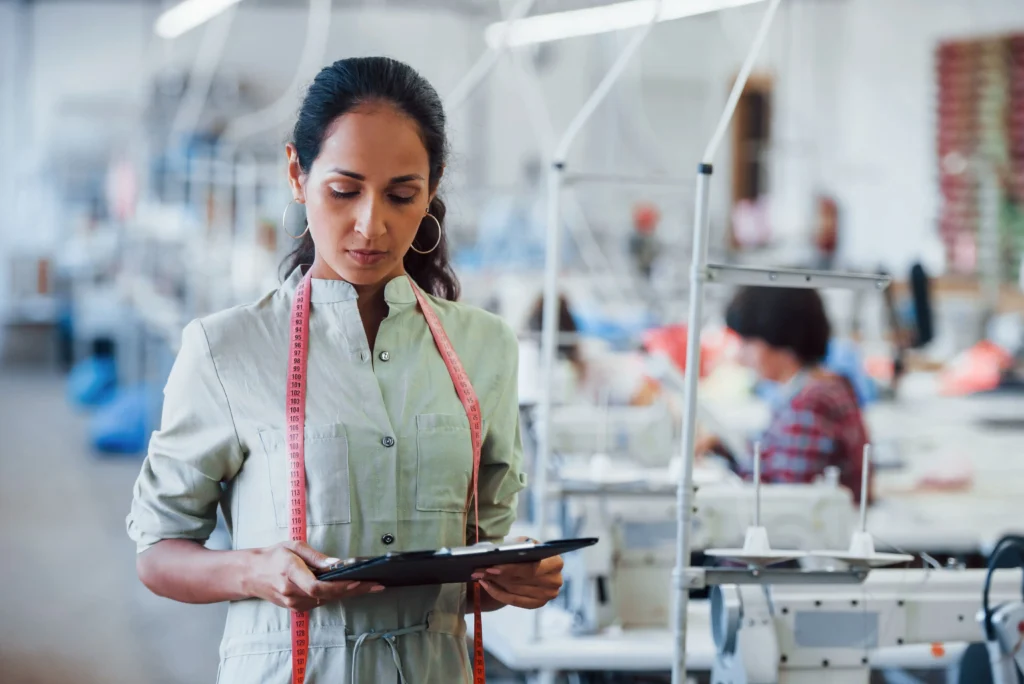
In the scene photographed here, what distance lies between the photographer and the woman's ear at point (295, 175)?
125 cm

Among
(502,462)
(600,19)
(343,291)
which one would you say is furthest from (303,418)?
(600,19)

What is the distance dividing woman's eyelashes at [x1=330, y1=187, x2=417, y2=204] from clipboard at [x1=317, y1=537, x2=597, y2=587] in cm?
35

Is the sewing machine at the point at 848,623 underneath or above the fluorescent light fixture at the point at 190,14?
underneath

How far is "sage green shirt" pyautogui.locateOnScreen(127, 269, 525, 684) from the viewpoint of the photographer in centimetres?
118

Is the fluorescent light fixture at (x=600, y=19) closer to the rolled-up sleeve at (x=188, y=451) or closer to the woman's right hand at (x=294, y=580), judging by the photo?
the rolled-up sleeve at (x=188, y=451)

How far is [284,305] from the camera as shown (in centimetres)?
125

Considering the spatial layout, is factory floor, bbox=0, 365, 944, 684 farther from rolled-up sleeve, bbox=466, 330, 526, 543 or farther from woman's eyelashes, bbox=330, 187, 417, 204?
woman's eyelashes, bbox=330, 187, 417, 204

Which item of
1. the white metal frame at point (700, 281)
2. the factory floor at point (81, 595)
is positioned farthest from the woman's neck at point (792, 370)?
the white metal frame at point (700, 281)

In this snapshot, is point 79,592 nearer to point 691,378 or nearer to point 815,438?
point 815,438

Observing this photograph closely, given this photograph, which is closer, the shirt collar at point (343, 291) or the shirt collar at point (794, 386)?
the shirt collar at point (343, 291)

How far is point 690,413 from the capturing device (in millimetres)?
1638

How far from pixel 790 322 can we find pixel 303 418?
6.59ft

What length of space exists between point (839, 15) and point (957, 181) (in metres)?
3.28

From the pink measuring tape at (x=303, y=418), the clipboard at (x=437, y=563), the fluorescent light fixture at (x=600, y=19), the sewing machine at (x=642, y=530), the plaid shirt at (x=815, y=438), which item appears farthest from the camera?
the plaid shirt at (x=815, y=438)
